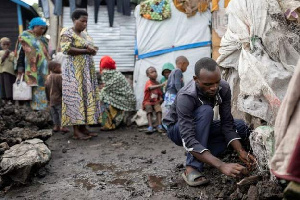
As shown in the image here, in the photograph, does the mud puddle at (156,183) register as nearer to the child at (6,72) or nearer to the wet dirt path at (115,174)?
the wet dirt path at (115,174)

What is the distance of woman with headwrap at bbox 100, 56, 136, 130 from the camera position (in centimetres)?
637

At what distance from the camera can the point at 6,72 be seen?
23.4ft

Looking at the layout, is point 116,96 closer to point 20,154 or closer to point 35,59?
point 35,59

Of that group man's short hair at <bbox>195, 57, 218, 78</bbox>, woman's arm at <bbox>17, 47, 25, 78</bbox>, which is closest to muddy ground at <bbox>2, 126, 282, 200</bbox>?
man's short hair at <bbox>195, 57, 218, 78</bbox>

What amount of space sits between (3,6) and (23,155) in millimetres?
8932

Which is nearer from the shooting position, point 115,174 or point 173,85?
point 115,174

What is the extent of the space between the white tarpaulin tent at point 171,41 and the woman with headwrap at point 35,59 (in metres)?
2.05

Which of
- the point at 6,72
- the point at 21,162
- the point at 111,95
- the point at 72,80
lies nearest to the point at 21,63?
the point at 6,72

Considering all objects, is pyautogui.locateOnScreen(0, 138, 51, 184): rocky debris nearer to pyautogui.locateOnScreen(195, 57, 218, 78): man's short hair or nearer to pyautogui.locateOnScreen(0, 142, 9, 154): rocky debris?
pyautogui.locateOnScreen(0, 142, 9, 154): rocky debris

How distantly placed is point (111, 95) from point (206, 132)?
3928 mm

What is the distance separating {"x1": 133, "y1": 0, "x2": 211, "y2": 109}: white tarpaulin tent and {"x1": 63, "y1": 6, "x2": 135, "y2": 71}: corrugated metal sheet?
44 centimetres

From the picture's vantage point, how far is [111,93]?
21.3ft

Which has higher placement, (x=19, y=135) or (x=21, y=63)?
(x=21, y=63)

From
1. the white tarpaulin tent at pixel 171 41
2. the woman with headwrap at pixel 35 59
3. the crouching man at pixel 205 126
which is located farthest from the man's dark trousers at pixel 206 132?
the woman with headwrap at pixel 35 59
